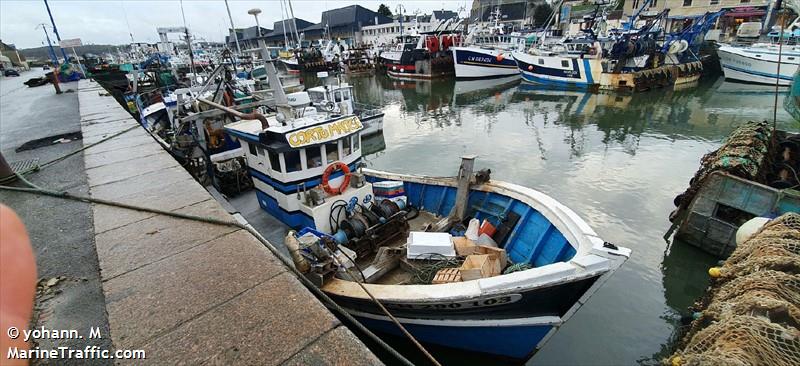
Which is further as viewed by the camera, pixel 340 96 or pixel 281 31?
pixel 281 31

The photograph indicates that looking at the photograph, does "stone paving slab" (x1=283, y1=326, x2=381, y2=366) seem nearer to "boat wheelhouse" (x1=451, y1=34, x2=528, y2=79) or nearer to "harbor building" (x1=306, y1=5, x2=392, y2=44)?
"boat wheelhouse" (x1=451, y1=34, x2=528, y2=79)

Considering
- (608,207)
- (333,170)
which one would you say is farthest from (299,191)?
(608,207)

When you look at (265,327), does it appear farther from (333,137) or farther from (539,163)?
(539,163)

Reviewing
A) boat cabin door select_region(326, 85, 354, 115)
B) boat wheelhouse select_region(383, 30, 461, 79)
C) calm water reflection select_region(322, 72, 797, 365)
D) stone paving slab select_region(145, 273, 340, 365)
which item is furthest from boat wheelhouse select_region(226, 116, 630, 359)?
boat wheelhouse select_region(383, 30, 461, 79)

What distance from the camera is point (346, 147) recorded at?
734cm

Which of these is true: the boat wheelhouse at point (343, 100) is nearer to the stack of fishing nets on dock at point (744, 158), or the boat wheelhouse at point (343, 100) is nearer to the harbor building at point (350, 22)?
the stack of fishing nets on dock at point (744, 158)

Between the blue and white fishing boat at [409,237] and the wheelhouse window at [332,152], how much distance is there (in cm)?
2

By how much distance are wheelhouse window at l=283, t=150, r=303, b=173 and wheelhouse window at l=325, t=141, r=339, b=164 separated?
59cm

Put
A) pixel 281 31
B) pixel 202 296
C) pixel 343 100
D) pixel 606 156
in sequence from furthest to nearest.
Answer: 1. pixel 281 31
2. pixel 343 100
3. pixel 606 156
4. pixel 202 296

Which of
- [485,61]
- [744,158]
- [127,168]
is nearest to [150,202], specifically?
[127,168]

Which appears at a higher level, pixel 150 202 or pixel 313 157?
pixel 150 202

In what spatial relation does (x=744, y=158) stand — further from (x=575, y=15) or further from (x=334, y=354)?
(x=575, y=15)

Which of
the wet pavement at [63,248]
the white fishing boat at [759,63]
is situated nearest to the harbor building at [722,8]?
the white fishing boat at [759,63]

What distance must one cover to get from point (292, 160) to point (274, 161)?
345 mm
